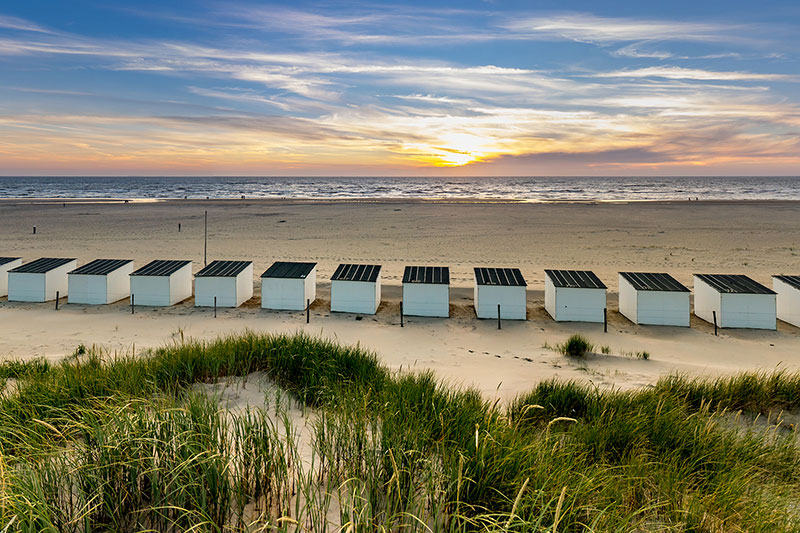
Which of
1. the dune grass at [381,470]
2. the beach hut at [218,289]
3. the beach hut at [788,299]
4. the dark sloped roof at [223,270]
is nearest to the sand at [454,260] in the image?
the beach hut at [788,299]

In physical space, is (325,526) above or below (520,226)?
below

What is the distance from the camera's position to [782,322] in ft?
46.6

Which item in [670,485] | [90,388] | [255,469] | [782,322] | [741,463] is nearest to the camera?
[255,469]

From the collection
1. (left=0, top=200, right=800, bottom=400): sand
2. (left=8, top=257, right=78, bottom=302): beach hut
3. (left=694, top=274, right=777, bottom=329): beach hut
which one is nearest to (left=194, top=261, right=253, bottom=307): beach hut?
(left=0, top=200, right=800, bottom=400): sand

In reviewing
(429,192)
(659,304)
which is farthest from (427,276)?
(429,192)

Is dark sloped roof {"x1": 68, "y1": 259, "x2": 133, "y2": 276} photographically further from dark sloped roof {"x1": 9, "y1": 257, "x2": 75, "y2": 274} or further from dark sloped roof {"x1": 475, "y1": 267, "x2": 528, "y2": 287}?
dark sloped roof {"x1": 475, "y1": 267, "x2": 528, "y2": 287}

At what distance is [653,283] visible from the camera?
14.4 metres

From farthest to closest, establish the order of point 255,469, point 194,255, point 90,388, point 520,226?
point 520,226, point 194,255, point 90,388, point 255,469

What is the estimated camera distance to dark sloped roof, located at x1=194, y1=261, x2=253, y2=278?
15594 millimetres

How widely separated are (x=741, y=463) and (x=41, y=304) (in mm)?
19492

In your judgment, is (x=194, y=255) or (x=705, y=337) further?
(x=194, y=255)

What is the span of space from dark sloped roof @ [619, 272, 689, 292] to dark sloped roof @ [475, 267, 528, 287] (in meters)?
3.48

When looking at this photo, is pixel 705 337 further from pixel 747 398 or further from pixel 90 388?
pixel 90 388

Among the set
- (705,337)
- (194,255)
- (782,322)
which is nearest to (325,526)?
(705,337)
